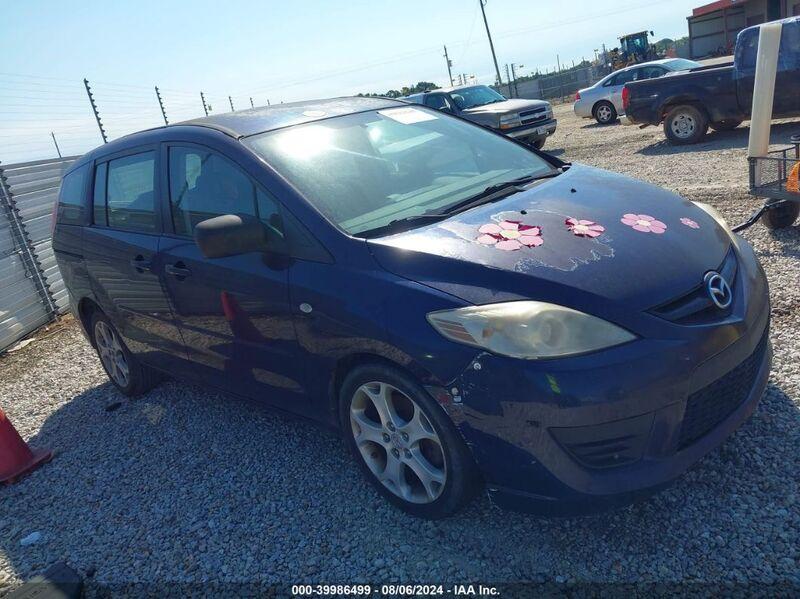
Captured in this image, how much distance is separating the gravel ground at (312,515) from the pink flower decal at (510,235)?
1207 mm

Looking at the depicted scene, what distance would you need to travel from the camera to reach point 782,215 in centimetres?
555

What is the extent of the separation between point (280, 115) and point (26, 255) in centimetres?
590

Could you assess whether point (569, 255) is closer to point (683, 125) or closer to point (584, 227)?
point (584, 227)

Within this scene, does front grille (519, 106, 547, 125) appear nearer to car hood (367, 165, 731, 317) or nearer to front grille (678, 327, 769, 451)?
car hood (367, 165, 731, 317)

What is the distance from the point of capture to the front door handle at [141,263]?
3.87 metres

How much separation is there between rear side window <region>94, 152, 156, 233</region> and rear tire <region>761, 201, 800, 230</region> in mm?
5100

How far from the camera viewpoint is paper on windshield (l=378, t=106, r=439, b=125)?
392 centimetres

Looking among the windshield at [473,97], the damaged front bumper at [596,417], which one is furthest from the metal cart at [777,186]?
the windshield at [473,97]

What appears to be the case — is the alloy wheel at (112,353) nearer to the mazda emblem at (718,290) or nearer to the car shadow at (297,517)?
the car shadow at (297,517)

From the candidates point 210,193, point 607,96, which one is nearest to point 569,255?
point 210,193

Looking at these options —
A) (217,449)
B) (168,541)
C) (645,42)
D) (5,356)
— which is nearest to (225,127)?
(217,449)

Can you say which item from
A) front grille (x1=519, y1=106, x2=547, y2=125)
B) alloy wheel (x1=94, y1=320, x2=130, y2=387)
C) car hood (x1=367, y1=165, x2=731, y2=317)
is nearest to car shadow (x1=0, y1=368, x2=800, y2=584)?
alloy wheel (x1=94, y1=320, x2=130, y2=387)

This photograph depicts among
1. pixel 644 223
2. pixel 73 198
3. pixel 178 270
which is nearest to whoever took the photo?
pixel 644 223

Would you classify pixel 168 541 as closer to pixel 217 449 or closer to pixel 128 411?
pixel 217 449
